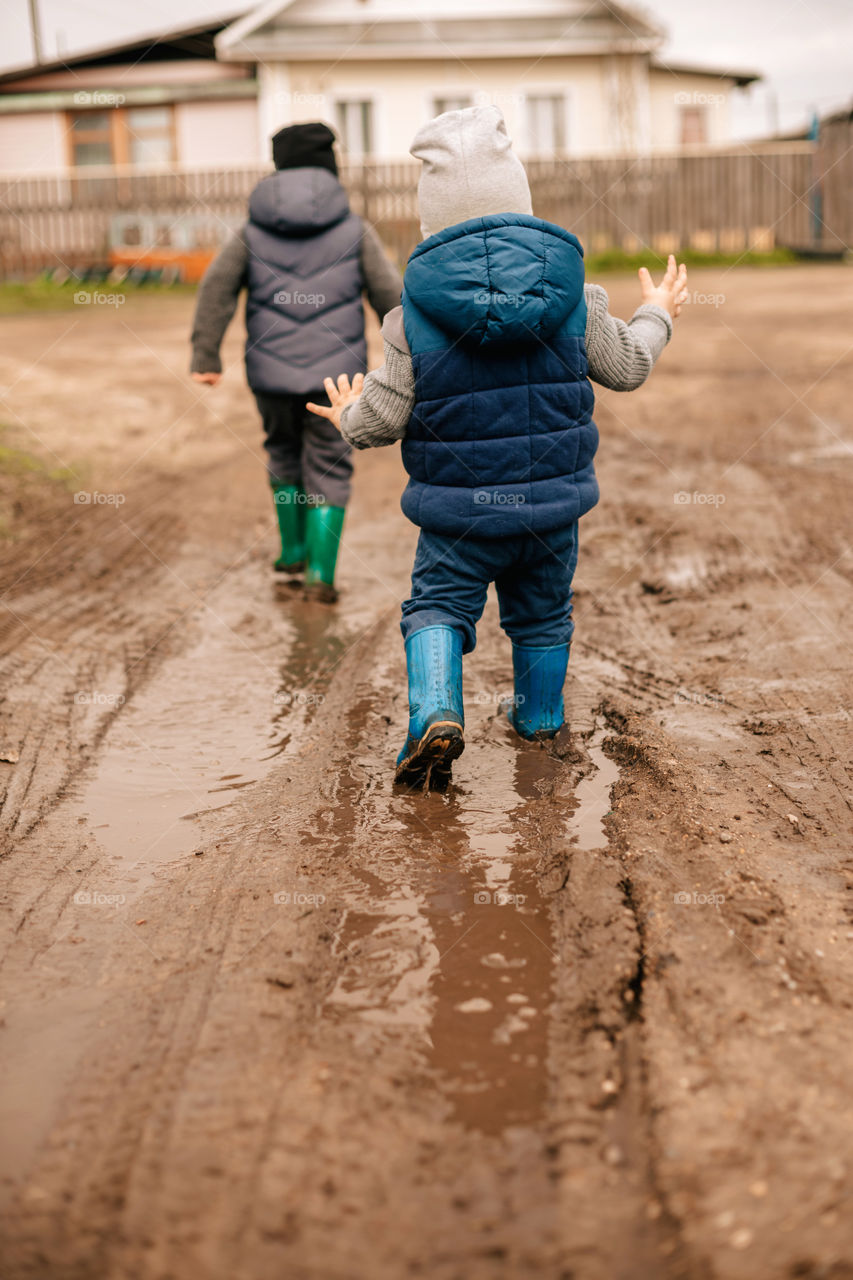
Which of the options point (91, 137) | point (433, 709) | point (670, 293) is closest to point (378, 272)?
point (670, 293)

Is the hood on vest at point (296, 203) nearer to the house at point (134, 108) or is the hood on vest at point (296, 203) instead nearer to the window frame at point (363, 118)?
the window frame at point (363, 118)

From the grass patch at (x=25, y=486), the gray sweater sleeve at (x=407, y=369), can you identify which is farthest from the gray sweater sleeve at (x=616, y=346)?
the grass patch at (x=25, y=486)

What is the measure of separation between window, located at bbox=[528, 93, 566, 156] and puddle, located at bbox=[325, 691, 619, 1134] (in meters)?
20.1

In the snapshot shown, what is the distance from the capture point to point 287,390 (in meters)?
5.15

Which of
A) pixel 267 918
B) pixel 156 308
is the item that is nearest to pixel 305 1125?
pixel 267 918

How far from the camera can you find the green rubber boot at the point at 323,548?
5238 mm

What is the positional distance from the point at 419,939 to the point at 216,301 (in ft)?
11.4

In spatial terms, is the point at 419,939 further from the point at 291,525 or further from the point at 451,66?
the point at 451,66

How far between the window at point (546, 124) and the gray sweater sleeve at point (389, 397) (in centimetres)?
1975

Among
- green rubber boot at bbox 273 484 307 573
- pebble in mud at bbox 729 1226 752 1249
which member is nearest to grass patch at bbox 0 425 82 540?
green rubber boot at bbox 273 484 307 573

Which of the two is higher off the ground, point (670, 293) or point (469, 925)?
point (670, 293)

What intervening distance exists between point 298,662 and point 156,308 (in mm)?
10394

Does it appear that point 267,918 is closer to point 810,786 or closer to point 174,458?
point 810,786

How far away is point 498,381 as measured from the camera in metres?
3.08
